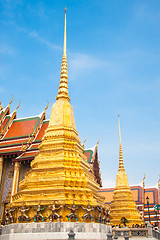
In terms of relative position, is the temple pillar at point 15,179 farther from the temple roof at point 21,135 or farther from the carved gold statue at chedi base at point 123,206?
the carved gold statue at chedi base at point 123,206

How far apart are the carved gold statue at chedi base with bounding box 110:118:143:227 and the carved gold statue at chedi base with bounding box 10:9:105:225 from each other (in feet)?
30.3

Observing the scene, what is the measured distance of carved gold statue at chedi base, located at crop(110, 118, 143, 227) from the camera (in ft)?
73.4

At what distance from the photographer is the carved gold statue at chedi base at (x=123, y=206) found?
2238cm

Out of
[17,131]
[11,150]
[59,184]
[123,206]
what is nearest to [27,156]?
[11,150]

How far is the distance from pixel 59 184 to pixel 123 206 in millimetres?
12749

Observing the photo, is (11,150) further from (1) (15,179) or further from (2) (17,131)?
(2) (17,131)

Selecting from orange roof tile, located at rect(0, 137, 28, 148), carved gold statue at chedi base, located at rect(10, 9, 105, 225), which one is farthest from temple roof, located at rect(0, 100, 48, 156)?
carved gold statue at chedi base, located at rect(10, 9, 105, 225)

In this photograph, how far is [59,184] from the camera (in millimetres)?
12180

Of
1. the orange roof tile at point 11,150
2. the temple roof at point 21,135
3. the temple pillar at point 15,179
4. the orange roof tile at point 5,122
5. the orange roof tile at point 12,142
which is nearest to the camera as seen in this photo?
the temple pillar at point 15,179

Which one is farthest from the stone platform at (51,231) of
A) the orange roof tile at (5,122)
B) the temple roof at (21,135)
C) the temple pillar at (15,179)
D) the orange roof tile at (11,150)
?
the orange roof tile at (5,122)

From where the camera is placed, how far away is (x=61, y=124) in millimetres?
15023

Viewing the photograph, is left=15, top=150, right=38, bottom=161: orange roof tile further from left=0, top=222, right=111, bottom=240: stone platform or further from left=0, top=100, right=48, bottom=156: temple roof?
left=0, top=222, right=111, bottom=240: stone platform

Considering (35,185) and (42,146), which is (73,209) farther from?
(42,146)

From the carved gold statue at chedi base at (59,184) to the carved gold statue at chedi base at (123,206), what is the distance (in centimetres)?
925
